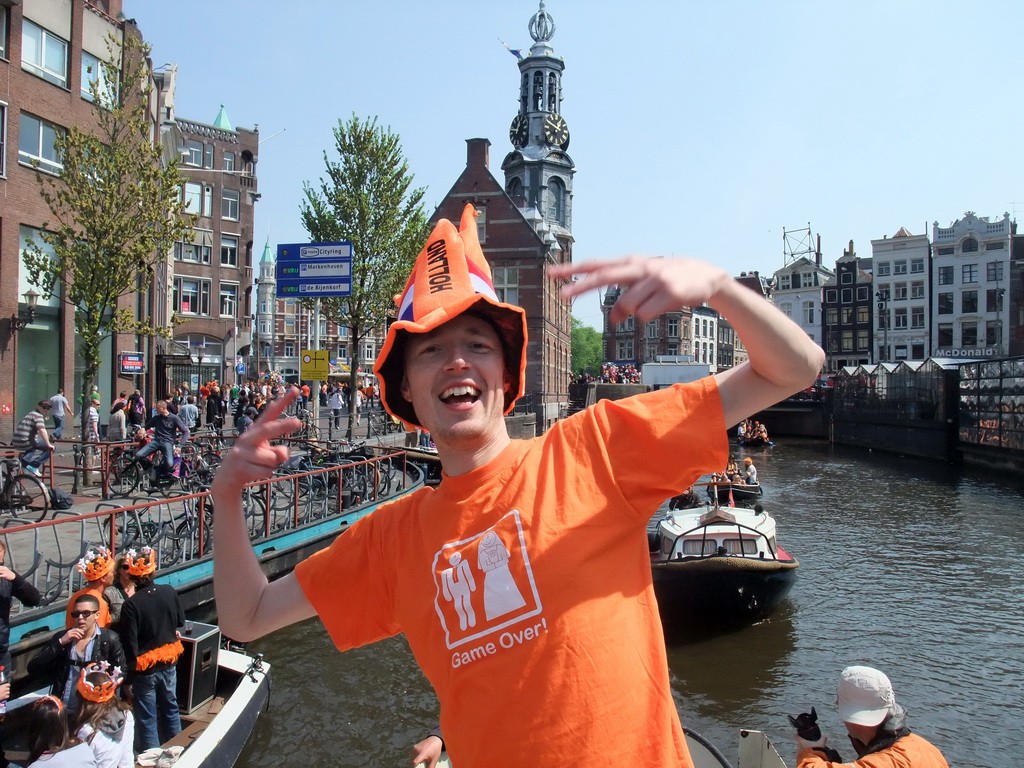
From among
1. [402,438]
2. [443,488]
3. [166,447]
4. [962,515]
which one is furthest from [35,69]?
[962,515]

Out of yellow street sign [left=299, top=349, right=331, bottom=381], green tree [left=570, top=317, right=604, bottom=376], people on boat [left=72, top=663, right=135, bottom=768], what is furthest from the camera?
green tree [left=570, top=317, right=604, bottom=376]

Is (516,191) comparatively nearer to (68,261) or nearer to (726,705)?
(68,261)

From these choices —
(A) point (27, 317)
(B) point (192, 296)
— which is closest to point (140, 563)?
(A) point (27, 317)

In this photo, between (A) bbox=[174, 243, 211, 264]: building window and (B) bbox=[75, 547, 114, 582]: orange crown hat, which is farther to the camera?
(A) bbox=[174, 243, 211, 264]: building window

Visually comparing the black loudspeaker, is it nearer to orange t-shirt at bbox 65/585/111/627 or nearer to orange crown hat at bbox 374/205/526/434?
orange t-shirt at bbox 65/585/111/627

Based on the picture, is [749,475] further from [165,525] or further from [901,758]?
[901,758]

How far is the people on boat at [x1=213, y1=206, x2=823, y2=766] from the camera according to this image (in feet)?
5.26

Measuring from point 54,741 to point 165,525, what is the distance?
17.2ft

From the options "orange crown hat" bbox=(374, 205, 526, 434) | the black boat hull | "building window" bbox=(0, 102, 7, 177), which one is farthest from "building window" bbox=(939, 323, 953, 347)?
"orange crown hat" bbox=(374, 205, 526, 434)

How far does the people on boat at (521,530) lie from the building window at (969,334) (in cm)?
7261

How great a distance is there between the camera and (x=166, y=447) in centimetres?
1484

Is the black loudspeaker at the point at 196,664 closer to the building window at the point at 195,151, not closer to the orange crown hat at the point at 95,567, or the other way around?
the orange crown hat at the point at 95,567

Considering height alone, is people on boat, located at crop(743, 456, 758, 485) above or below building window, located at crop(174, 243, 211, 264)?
below

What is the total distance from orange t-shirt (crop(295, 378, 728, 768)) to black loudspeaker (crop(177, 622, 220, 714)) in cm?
622
